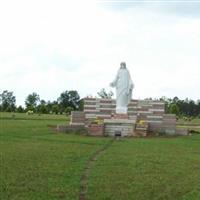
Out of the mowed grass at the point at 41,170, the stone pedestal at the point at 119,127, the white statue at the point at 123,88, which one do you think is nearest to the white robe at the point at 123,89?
the white statue at the point at 123,88

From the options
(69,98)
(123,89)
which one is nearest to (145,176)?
(123,89)

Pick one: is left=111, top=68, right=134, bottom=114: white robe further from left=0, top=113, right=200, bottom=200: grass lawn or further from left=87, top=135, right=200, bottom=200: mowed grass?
left=87, top=135, right=200, bottom=200: mowed grass

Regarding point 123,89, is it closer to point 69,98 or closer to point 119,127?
point 119,127

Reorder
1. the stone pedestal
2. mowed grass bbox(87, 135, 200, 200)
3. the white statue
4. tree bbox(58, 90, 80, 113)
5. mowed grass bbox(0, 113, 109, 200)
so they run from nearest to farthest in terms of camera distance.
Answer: mowed grass bbox(0, 113, 109, 200) < mowed grass bbox(87, 135, 200, 200) < the stone pedestal < the white statue < tree bbox(58, 90, 80, 113)

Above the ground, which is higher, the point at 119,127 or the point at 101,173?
the point at 119,127

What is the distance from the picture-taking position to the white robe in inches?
1245

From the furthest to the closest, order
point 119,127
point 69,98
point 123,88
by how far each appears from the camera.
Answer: point 69,98
point 123,88
point 119,127

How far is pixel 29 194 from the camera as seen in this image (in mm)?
10453

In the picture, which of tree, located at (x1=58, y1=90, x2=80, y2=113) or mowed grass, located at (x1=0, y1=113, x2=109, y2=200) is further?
tree, located at (x1=58, y1=90, x2=80, y2=113)

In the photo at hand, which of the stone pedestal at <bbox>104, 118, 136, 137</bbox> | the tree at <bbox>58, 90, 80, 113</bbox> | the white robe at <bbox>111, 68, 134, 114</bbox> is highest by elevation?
the tree at <bbox>58, 90, 80, 113</bbox>

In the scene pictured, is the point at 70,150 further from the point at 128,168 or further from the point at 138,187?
the point at 138,187

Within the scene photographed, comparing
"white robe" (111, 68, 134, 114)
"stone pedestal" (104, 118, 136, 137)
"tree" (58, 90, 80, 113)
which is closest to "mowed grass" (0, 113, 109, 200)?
"stone pedestal" (104, 118, 136, 137)

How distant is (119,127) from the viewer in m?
29.2

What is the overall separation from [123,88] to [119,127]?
331cm
